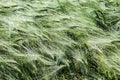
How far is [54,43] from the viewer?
3.18m

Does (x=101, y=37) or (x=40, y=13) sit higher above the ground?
(x=40, y=13)

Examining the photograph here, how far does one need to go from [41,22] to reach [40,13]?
15cm

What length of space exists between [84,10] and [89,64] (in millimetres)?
769

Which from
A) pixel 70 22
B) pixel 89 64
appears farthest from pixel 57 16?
pixel 89 64

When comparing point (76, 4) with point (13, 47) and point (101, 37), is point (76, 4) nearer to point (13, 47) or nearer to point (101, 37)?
point (101, 37)

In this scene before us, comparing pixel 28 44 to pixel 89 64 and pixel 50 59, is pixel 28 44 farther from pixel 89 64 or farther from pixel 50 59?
pixel 89 64

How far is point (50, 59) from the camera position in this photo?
3.08 meters

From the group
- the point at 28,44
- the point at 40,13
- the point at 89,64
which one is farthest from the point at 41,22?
the point at 89,64

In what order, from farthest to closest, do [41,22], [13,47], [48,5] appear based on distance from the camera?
[48,5], [41,22], [13,47]

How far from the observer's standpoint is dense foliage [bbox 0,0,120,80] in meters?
2.95

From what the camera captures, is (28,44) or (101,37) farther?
(101,37)

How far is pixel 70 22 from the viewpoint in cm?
347

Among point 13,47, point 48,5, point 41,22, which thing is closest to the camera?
point 13,47

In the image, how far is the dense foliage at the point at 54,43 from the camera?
9.68 feet
